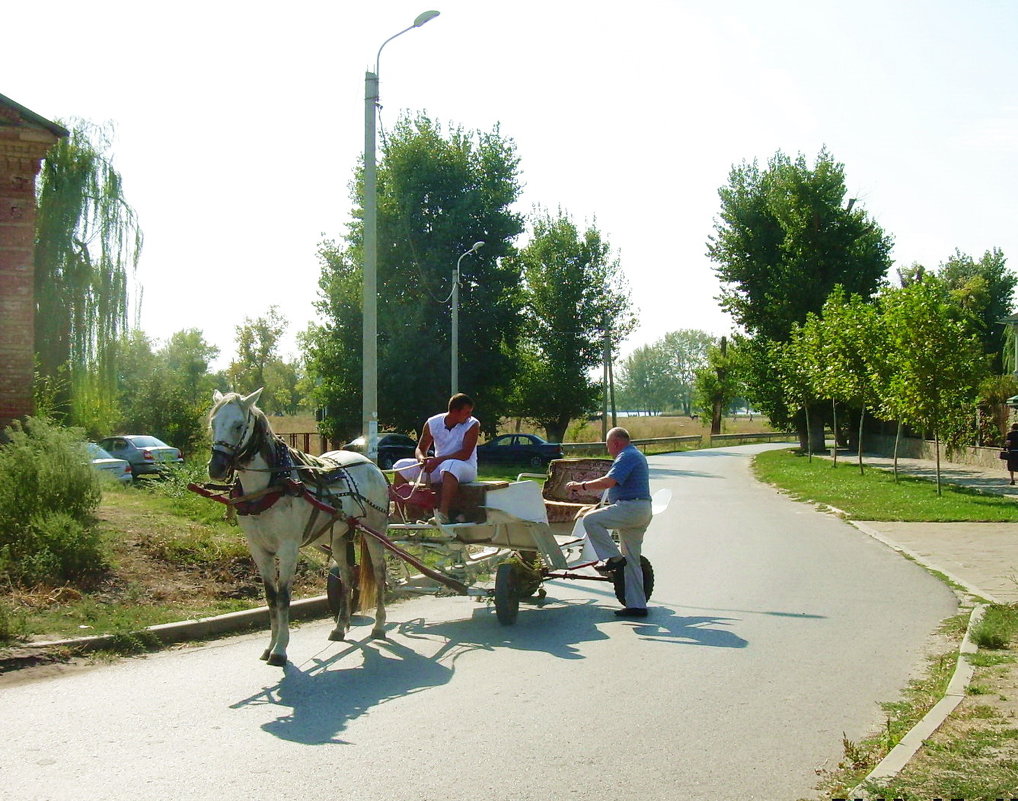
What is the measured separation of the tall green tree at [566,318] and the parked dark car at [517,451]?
1117cm

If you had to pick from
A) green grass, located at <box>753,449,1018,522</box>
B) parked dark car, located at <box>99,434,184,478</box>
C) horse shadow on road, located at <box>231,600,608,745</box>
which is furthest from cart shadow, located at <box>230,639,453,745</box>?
parked dark car, located at <box>99,434,184,478</box>

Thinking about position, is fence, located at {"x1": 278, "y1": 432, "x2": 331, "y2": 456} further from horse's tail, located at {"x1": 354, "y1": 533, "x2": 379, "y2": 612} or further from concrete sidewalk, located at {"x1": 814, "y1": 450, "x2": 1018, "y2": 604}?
horse's tail, located at {"x1": 354, "y1": 533, "x2": 379, "y2": 612}

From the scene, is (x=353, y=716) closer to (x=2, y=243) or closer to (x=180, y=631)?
(x=180, y=631)

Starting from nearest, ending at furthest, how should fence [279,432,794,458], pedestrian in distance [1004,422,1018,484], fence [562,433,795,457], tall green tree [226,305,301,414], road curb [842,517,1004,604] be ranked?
road curb [842,517,1004,604]
pedestrian in distance [1004,422,1018,484]
fence [279,432,794,458]
fence [562,433,795,457]
tall green tree [226,305,301,414]

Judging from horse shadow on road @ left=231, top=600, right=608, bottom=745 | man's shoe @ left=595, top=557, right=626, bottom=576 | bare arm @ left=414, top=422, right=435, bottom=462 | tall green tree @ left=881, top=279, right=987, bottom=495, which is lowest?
horse shadow on road @ left=231, top=600, right=608, bottom=745

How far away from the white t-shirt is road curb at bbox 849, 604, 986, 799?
4.67 metres

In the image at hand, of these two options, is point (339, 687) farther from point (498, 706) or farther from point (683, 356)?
point (683, 356)

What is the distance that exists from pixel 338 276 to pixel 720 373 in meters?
50.1

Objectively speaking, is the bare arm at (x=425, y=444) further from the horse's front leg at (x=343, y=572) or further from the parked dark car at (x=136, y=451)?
the parked dark car at (x=136, y=451)

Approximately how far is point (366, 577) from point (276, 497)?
6.06ft

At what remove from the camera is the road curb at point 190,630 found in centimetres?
797

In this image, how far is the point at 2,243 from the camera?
49.7 feet

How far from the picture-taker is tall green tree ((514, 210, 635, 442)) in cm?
5531

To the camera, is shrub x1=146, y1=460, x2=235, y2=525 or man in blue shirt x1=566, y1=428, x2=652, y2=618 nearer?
man in blue shirt x1=566, y1=428, x2=652, y2=618
